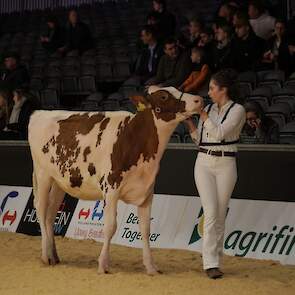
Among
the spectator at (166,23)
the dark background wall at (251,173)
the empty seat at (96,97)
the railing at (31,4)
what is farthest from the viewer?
the railing at (31,4)

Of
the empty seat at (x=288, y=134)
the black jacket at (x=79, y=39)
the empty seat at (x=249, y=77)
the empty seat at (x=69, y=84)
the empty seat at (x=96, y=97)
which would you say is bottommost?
the empty seat at (x=69, y=84)

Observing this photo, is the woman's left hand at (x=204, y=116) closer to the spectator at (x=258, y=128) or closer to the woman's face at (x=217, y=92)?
the woman's face at (x=217, y=92)

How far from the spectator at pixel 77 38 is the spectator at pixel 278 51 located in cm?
522

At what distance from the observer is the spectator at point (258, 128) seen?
8.70 meters

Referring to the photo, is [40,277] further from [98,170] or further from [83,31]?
[83,31]

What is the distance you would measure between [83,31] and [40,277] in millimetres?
9325

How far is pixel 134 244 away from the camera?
9039 mm

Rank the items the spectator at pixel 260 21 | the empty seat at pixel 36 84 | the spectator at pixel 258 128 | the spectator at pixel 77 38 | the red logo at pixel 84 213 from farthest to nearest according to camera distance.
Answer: the spectator at pixel 77 38, the empty seat at pixel 36 84, the spectator at pixel 260 21, the red logo at pixel 84 213, the spectator at pixel 258 128

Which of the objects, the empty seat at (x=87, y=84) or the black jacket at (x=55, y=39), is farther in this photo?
the black jacket at (x=55, y=39)

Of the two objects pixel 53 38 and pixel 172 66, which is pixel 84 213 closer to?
pixel 172 66

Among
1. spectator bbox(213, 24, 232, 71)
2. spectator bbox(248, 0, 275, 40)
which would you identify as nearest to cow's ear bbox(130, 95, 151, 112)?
spectator bbox(213, 24, 232, 71)

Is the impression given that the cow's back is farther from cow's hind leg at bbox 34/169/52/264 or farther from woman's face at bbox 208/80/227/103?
woman's face at bbox 208/80/227/103

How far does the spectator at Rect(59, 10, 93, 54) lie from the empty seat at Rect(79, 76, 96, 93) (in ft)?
4.63

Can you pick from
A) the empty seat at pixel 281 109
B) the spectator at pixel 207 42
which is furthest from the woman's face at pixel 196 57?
the empty seat at pixel 281 109
